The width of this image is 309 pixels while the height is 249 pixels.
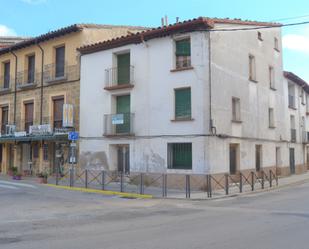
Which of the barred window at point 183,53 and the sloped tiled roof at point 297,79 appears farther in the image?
the sloped tiled roof at point 297,79

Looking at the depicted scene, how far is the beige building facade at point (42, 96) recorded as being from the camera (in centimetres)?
2236

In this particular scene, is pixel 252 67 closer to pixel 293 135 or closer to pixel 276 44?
pixel 276 44

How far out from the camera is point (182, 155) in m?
18.2

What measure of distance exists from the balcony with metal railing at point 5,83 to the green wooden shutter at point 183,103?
554 inches

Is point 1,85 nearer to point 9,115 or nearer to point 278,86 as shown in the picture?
point 9,115

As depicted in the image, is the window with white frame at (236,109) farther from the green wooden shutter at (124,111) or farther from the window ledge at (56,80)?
the window ledge at (56,80)

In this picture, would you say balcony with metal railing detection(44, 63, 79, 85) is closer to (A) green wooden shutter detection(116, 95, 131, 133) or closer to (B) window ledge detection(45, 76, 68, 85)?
(B) window ledge detection(45, 76, 68, 85)

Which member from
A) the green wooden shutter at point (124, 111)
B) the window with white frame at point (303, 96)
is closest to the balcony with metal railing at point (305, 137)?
the window with white frame at point (303, 96)

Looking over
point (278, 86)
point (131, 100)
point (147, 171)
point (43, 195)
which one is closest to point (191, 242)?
point (43, 195)

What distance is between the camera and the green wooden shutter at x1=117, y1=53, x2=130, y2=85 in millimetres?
20391

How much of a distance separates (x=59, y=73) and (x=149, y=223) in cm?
1630

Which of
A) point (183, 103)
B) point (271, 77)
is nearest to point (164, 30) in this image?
point (183, 103)

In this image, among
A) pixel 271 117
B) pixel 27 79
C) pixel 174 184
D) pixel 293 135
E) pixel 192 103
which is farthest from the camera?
pixel 293 135

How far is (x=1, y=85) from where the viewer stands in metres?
27.5
